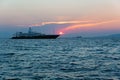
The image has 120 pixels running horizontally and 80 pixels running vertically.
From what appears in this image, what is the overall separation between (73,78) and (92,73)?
2.77 m

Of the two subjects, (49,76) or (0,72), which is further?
(0,72)

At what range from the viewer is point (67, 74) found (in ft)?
82.5

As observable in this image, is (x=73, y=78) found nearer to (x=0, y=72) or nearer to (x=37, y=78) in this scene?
(x=37, y=78)

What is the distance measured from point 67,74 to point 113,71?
3777 mm

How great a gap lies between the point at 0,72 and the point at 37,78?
404 centimetres

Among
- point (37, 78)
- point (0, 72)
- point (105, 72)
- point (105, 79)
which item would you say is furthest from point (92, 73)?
point (0, 72)

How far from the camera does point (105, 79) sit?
74.6 ft

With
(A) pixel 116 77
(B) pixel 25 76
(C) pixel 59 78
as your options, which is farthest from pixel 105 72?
(B) pixel 25 76

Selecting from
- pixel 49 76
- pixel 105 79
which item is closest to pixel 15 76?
pixel 49 76

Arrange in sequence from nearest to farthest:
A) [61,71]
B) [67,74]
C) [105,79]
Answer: [105,79], [67,74], [61,71]

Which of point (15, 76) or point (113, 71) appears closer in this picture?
point (15, 76)

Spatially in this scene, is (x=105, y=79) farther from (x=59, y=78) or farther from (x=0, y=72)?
(x=0, y=72)

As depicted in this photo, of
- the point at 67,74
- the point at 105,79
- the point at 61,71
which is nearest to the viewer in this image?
the point at 105,79

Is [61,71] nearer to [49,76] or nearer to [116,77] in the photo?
[49,76]
